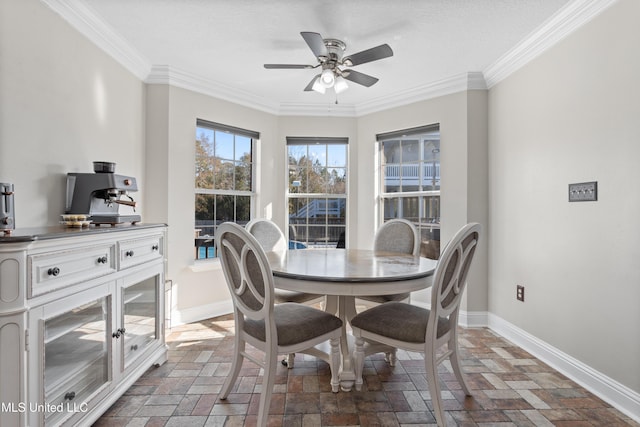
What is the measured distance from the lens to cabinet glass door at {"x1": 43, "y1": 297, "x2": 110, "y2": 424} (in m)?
1.44

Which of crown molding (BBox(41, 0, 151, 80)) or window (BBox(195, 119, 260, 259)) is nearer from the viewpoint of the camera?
crown molding (BBox(41, 0, 151, 80))

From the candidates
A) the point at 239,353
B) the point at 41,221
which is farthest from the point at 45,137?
the point at 239,353

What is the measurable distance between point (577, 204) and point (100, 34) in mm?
3573

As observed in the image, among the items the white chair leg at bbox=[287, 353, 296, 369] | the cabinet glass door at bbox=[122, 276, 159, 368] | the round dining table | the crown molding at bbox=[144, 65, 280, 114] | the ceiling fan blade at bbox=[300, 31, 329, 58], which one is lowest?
the white chair leg at bbox=[287, 353, 296, 369]

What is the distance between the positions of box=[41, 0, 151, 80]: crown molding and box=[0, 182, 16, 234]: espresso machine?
1337mm

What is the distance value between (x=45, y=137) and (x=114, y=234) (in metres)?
0.83

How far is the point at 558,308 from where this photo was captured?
250cm

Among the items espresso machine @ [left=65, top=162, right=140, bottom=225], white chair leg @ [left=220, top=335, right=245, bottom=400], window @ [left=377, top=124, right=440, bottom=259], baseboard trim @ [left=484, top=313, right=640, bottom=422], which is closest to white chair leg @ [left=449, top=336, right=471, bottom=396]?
baseboard trim @ [left=484, top=313, right=640, bottom=422]

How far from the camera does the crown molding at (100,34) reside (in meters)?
2.20

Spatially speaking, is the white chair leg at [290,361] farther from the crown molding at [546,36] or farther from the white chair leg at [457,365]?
the crown molding at [546,36]

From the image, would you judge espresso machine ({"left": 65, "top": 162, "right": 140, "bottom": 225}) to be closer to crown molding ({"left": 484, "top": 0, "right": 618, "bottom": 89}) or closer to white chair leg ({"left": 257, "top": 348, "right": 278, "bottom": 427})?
white chair leg ({"left": 257, "top": 348, "right": 278, "bottom": 427})

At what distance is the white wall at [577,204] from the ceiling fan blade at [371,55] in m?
1.30

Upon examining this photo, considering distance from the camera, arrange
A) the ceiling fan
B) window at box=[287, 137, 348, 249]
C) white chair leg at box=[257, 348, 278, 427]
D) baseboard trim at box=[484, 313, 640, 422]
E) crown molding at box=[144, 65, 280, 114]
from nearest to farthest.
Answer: white chair leg at box=[257, 348, 278, 427] < baseboard trim at box=[484, 313, 640, 422] < the ceiling fan < crown molding at box=[144, 65, 280, 114] < window at box=[287, 137, 348, 249]

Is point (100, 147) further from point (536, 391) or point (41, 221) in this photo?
point (536, 391)
